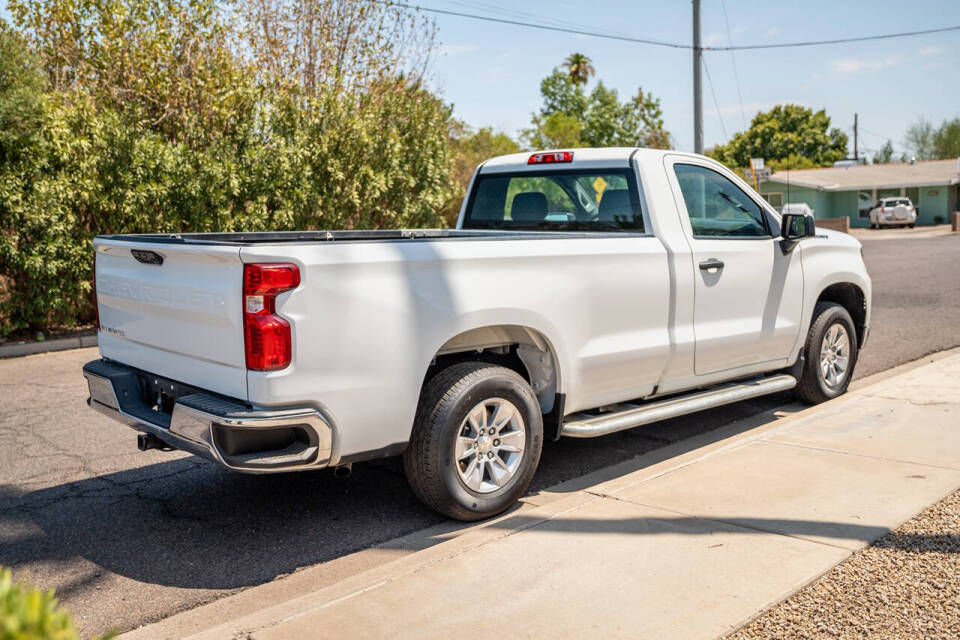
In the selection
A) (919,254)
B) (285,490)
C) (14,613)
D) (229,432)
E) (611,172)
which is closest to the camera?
(14,613)

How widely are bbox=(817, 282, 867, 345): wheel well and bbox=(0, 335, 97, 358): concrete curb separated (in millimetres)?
8759

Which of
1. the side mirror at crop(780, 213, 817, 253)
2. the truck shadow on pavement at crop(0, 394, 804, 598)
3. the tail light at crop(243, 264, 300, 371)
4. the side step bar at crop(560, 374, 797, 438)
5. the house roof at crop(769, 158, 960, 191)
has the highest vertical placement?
the house roof at crop(769, 158, 960, 191)

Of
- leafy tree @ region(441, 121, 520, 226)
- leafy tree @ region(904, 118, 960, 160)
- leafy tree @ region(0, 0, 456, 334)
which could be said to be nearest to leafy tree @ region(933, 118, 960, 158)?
leafy tree @ region(904, 118, 960, 160)

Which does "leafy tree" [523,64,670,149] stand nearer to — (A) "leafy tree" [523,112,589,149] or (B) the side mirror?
(A) "leafy tree" [523,112,589,149]

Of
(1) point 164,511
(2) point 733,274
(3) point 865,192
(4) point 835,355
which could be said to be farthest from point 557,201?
(3) point 865,192

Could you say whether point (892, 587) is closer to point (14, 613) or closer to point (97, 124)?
point (14, 613)

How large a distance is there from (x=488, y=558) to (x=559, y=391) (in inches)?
51.3

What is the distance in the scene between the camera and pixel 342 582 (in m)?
3.96

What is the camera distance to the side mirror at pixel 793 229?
255 inches

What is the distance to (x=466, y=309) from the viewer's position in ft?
14.9

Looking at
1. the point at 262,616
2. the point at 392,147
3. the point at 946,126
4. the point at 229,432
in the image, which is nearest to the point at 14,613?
the point at 262,616

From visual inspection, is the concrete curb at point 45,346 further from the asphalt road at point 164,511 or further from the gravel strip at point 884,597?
the gravel strip at point 884,597

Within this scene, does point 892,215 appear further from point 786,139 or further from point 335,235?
point 335,235

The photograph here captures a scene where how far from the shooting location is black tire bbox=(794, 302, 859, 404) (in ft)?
23.0
